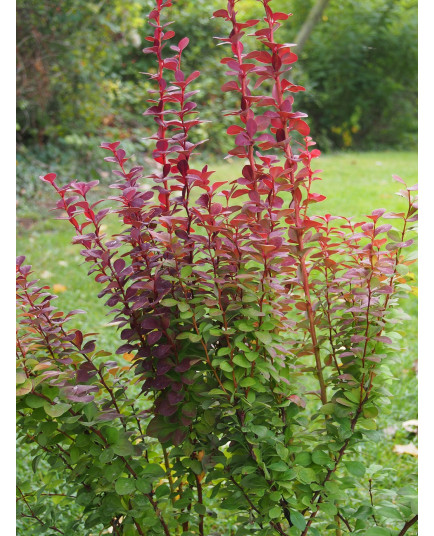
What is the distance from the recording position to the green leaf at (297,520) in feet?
4.34

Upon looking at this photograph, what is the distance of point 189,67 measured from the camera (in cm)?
968

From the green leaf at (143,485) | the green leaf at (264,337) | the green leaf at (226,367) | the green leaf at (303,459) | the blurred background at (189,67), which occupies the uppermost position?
the blurred background at (189,67)

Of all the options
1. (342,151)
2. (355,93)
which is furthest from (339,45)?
(342,151)

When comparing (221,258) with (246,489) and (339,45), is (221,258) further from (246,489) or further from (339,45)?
(339,45)

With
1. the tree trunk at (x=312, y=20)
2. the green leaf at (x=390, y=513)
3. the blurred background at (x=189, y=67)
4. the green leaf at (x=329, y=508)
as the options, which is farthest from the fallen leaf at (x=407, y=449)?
the tree trunk at (x=312, y=20)

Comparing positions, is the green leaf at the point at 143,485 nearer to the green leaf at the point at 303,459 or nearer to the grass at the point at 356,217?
the green leaf at the point at 303,459

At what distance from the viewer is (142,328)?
4.35 feet

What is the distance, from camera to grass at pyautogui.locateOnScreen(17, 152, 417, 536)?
98.0 inches

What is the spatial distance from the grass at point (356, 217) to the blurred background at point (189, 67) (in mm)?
847

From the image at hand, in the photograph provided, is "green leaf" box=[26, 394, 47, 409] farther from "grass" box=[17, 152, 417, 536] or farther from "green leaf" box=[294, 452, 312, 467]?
"grass" box=[17, 152, 417, 536]

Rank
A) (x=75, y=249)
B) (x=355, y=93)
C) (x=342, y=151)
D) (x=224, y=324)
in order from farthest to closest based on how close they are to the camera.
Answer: (x=355, y=93) → (x=342, y=151) → (x=75, y=249) → (x=224, y=324)

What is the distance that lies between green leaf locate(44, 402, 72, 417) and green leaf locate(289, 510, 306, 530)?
0.54 metres

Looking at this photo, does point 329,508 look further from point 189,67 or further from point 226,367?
point 189,67
